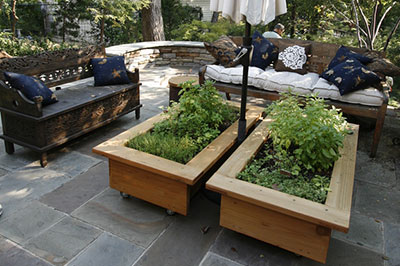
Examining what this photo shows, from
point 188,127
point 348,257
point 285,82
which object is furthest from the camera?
point 285,82

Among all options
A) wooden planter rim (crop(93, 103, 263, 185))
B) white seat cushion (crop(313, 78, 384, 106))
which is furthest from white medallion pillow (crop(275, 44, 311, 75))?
wooden planter rim (crop(93, 103, 263, 185))

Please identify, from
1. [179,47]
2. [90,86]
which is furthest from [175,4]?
[90,86]

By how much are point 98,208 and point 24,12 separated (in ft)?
32.9

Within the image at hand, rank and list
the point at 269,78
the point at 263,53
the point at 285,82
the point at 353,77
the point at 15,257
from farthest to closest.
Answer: the point at 263,53
the point at 269,78
the point at 285,82
the point at 353,77
the point at 15,257

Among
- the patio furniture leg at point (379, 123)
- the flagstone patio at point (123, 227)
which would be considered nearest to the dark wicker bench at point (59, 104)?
the flagstone patio at point (123, 227)

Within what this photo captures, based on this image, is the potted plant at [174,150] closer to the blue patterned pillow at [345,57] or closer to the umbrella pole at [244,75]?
the umbrella pole at [244,75]

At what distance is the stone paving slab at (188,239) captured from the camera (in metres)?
2.11

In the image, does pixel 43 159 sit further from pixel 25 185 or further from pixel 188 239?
pixel 188 239

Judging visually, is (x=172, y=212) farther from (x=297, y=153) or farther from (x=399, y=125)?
(x=399, y=125)

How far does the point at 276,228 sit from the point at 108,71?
286cm

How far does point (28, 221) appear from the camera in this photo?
240cm

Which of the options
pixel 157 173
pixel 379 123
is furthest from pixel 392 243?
pixel 157 173

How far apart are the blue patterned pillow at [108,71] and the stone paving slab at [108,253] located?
2.27 metres

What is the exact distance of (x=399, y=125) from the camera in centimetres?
452
